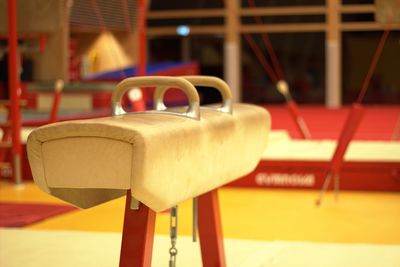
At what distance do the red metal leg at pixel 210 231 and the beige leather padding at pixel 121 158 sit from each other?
0.57 meters

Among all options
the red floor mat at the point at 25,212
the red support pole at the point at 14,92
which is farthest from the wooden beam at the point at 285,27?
the red floor mat at the point at 25,212

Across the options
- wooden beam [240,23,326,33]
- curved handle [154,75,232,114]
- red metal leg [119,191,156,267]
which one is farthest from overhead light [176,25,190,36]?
red metal leg [119,191,156,267]

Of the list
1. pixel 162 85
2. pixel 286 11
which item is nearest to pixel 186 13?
pixel 286 11

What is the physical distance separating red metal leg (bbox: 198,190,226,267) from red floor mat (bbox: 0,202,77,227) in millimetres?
2019

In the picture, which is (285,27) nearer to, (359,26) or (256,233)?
(359,26)

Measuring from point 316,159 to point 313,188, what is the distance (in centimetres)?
24

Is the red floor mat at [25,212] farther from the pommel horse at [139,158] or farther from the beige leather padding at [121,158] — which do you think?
the beige leather padding at [121,158]

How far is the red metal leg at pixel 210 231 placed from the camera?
353cm

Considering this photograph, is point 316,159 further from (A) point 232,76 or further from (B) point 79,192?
(A) point 232,76

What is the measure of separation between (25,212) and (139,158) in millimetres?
3473

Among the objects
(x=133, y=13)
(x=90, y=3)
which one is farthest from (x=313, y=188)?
(x=133, y=13)

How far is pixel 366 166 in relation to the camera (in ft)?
22.2

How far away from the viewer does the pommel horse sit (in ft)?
8.04

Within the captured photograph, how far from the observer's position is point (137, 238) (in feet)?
8.92
